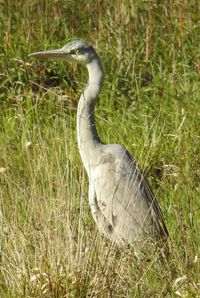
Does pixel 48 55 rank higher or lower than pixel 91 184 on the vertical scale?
higher

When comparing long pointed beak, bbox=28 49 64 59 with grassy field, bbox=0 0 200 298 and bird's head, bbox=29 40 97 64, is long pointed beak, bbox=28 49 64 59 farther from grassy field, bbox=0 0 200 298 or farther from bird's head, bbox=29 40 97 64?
grassy field, bbox=0 0 200 298

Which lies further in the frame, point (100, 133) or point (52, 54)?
point (100, 133)

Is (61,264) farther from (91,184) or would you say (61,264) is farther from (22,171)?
(22,171)

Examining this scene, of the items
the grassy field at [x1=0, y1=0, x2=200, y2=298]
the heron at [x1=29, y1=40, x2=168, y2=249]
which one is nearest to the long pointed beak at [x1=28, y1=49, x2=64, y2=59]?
the heron at [x1=29, y1=40, x2=168, y2=249]

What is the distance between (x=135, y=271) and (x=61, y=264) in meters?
0.38

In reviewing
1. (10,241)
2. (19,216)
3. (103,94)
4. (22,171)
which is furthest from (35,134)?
(10,241)

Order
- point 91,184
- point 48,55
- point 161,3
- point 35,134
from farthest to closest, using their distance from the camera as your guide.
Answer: point 161,3 < point 35,134 < point 48,55 < point 91,184

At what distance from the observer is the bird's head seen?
6.34m

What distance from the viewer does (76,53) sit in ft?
20.9

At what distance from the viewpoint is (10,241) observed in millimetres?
5020

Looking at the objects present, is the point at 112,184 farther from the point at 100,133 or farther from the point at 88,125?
the point at 100,133

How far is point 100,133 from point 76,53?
0.89m

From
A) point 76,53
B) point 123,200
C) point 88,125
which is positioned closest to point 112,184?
point 123,200

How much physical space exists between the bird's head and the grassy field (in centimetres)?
21
